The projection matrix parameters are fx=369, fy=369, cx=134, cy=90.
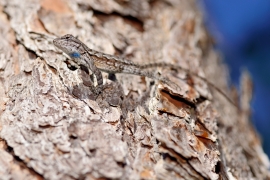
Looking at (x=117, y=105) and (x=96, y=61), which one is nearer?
(x=117, y=105)

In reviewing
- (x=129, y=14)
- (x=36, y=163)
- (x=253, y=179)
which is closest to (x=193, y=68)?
(x=129, y=14)

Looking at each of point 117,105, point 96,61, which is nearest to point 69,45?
point 96,61

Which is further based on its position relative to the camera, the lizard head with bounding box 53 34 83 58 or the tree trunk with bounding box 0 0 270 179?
the lizard head with bounding box 53 34 83 58

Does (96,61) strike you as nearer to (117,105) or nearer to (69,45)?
(69,45)

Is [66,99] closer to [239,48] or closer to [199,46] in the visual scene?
[199,46]

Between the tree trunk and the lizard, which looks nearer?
the tree trunk
